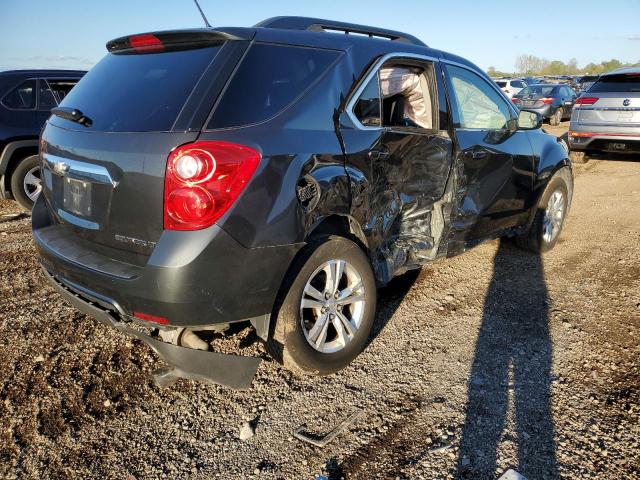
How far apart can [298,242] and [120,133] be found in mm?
990

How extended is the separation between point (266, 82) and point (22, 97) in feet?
18.1

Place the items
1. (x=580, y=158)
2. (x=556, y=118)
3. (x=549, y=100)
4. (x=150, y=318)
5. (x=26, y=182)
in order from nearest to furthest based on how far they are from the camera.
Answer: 1. (x=150, y=318)
2. (x=26, y=182)
3. (x=580, y=158)
4. (x=549, y=100)
5. (x=556, y=118)

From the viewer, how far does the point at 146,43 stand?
9.23 ft

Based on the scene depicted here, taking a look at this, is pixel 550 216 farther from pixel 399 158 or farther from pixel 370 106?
pixel 370 106

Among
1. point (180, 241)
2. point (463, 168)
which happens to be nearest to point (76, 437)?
point (180, 241)

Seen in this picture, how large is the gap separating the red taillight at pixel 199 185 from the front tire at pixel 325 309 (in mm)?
561

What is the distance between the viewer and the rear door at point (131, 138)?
232cm

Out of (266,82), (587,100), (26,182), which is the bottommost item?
(26,182)

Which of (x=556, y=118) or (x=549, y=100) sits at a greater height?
(x=549, y=100)

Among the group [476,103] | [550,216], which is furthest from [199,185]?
[550,216]

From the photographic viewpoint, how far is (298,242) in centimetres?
256

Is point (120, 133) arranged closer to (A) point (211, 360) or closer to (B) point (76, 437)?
(A) point (211, 360)

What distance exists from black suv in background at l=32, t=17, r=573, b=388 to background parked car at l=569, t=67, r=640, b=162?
22.9 feet

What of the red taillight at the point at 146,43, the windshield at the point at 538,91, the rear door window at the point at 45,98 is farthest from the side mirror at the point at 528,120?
the windshield at the point at 538,91
